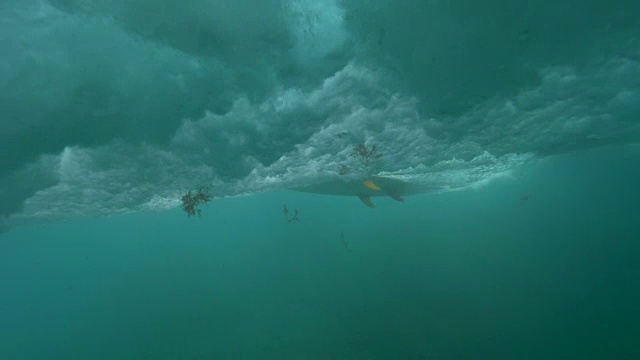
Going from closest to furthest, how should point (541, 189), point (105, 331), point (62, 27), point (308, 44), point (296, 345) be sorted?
1. point (62, 27)
2. point (308, 44)
3. point (296, 345)
4. point (105, 331)
5. point (541, 189)

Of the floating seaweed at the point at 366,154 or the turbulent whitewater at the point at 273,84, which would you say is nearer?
the turbulent whitewater at the point at 273,84

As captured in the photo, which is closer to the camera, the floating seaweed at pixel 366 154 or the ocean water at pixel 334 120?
the ocean water at pixel 334 120

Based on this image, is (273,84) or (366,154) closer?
(273,84)

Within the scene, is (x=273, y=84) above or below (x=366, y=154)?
above

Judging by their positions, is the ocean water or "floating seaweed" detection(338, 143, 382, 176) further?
"floating seaweed" detection(338, 143, 382, 176)

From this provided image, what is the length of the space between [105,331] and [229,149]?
49.4m

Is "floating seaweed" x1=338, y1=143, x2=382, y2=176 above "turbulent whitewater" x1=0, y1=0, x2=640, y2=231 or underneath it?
underneath

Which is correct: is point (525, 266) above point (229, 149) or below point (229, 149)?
below

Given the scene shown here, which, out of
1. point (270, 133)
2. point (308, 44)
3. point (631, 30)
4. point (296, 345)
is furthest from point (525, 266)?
point (308, 44)

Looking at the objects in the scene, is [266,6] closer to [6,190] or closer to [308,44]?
[308,44]

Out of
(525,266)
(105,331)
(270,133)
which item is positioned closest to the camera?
(270,133)

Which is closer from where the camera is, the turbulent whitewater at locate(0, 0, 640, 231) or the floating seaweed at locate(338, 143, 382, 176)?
the turbulent whitewater at locate(0, 0, 640, 231)

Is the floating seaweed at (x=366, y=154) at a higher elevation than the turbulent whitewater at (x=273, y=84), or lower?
lower

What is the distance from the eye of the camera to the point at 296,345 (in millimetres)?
28828
